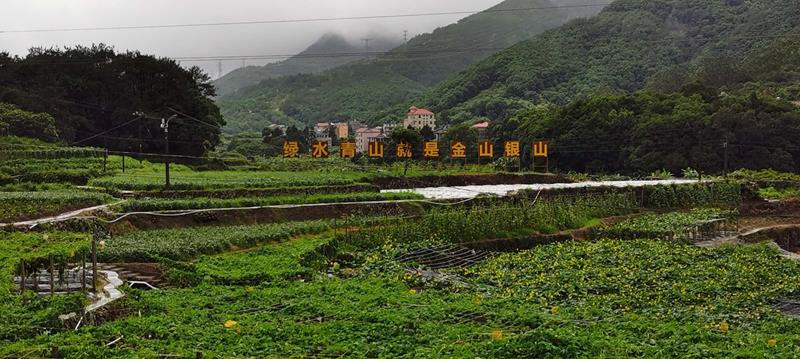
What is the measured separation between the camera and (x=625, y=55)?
11562 cm

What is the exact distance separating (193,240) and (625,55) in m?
106

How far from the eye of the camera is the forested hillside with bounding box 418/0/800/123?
10419 centimetres

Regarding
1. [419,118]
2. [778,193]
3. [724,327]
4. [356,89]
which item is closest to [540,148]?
[778,193]

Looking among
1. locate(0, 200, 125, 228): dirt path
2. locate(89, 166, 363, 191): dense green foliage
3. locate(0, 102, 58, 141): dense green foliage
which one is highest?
locate(0, 102, 58, 141): dense green foliage

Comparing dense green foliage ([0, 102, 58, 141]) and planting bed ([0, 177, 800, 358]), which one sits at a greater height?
dense green foliage ([0, 102, 58, 141])

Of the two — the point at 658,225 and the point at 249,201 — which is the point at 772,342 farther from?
the point at 249,201

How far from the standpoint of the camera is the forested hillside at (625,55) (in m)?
104

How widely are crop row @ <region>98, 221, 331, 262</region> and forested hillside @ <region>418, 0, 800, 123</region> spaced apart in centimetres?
7836

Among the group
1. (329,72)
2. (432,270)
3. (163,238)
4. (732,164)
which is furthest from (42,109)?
(329,72)

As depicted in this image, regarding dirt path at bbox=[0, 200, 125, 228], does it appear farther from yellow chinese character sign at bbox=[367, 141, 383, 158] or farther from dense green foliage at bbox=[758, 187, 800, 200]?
dense green foliage at bbox=[758, 187, 800, 200]

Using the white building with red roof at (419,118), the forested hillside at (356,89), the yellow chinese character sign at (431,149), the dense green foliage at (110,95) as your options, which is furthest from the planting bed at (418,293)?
the forested hillside at (356,89)

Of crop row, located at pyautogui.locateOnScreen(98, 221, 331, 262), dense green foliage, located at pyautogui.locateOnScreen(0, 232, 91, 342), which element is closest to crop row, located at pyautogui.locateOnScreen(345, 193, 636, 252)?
crop row, located at pyautogui.locateOnScreen(98, 221, 331, 262)

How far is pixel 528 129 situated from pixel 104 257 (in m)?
57.2

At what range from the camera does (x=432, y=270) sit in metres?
22.1
